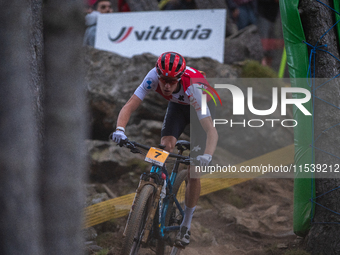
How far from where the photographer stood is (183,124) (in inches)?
187

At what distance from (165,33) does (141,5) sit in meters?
2.68

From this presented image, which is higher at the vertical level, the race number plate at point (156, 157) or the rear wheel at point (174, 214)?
the race number plate at point (156, 157)

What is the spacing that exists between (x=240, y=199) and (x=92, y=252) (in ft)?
10.2

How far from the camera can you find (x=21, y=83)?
1.61 metres

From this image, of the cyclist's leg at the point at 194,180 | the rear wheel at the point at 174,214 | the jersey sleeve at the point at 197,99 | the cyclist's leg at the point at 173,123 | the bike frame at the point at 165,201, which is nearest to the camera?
the bike frame at the point at 165,201

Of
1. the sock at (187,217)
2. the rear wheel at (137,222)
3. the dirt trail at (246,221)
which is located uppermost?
the rear wheel at (137,222)

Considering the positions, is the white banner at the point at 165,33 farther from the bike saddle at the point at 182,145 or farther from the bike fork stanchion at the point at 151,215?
the bike fork stanchion at the point at 151,215

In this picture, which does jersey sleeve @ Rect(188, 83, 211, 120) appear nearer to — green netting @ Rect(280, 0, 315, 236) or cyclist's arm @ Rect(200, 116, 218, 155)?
cyclist's arm @ Rect(200, 116, 218, 155)

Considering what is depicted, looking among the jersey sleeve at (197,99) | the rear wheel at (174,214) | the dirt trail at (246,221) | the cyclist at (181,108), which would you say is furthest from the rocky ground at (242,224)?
the jersey sleeve at (197,99)

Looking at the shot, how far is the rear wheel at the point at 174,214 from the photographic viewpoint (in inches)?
168

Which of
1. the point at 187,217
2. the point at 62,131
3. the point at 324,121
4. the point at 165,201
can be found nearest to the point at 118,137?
the point at 165,201

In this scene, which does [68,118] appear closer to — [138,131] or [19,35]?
[19,35]

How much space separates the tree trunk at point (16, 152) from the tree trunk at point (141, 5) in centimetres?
942

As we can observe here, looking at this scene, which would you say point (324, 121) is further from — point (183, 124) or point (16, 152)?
point (16, 152)
